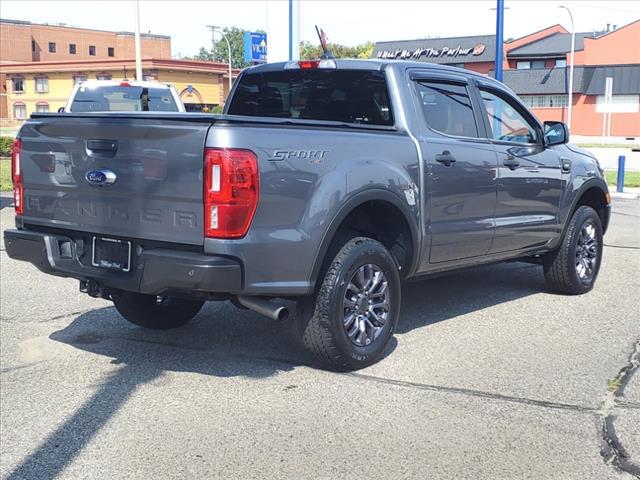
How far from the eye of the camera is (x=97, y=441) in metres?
4.07

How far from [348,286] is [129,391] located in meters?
1.51

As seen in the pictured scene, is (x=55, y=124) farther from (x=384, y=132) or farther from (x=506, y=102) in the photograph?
(x=506, y=102)

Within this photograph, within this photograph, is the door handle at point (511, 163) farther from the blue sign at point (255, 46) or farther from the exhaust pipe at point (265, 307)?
the blue sign at point (255, 46)

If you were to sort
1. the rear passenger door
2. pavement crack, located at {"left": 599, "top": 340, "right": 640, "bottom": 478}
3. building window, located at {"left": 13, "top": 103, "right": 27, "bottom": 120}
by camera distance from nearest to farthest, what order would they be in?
pavement crack, located at {"left": 599, "top": 340, "right": 640, "bottom": 478} < the rear passenger door < building window, located at {"left": 13, "top": 103, "right": 27, "bottom": 120}

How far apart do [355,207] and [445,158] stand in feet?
3.49

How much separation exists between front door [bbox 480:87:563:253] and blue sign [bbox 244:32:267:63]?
27.1 feet

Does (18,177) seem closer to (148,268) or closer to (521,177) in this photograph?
(148,268)

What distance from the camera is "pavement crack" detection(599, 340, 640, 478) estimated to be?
3795 mm

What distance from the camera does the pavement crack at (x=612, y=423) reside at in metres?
3.79

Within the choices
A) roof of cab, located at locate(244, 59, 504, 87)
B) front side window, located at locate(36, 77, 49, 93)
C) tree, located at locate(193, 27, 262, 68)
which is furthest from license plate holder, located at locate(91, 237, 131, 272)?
tree, located at locate(193, 27, 262, 68)

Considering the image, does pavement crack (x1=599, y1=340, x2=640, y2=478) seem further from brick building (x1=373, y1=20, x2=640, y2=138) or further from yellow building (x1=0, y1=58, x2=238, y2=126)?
yellow building (x1=0, y1=58, x2=238, y2=126)

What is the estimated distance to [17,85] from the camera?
6600 cm

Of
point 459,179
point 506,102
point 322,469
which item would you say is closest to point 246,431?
point 322,469

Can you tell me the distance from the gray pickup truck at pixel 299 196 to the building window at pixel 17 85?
214 feet
